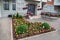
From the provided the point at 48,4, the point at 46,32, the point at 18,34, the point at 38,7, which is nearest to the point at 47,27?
the point at 46,32

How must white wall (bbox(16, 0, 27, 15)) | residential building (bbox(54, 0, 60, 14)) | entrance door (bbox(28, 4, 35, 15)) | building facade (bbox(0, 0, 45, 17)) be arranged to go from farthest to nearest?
residential building (bbox(54, 0, 60, 14)), entrance door (bbox(28, 4, 35, 15)), white wall (bbox(16, 0, 27, 15)), building facade (bbox(0, 0, 45, 17))

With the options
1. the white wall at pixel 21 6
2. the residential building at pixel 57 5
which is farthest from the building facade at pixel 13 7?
the residential building at pixel 57 5

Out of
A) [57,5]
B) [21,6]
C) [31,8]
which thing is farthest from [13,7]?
[57,5]

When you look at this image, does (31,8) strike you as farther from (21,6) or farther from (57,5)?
(57,5)

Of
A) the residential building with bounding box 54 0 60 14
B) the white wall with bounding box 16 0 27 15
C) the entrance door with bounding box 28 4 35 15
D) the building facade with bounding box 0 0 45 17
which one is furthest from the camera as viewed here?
the residential building with bounding box 54 0 60 14

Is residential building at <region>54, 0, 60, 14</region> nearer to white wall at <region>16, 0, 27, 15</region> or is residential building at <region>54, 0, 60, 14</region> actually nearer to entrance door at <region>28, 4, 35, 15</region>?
entrance door at <region>28, 4, 35, 15</region>

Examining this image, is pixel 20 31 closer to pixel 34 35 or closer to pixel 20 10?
pixel 34 35

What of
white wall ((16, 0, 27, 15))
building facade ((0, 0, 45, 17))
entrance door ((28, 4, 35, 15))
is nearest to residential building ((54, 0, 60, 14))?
entrance door ((28, 4, 35, 15))

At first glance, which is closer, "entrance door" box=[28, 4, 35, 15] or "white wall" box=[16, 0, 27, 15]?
"white wall" box=[16, 0, 27, 15]

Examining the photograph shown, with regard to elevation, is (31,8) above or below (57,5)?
below

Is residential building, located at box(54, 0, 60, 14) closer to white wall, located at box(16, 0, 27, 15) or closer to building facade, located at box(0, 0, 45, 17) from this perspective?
building facade, located at box(0, 0, 45, 17)

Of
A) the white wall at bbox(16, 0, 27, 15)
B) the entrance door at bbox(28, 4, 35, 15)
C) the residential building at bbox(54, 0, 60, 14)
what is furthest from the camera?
the residential building at bbox(54, 0, 60, 14)

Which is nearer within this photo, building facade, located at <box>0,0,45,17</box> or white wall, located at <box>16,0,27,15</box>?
building facade, located at <box>0,0,45,17</box>

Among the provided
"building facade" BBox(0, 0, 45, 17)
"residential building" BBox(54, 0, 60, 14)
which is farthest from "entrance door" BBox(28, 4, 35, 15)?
"residential building" BBox(54, 0, 60, 14)
